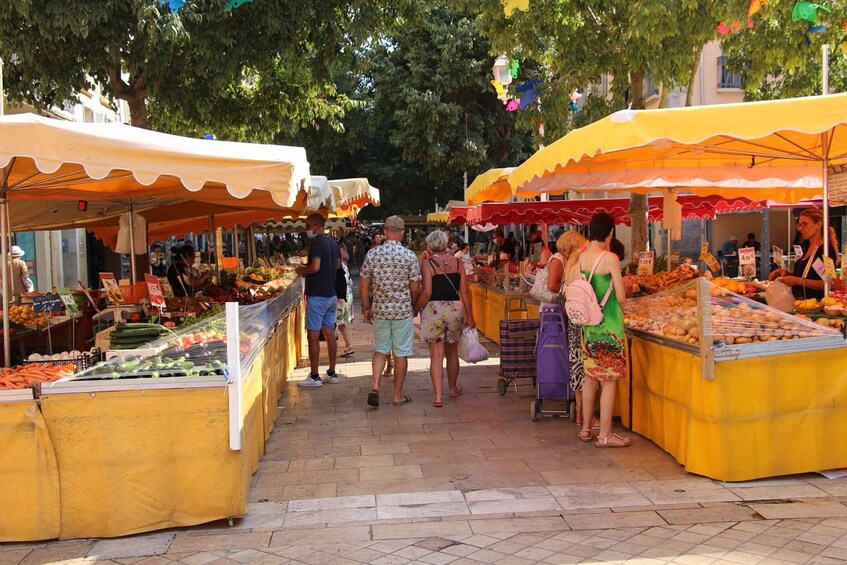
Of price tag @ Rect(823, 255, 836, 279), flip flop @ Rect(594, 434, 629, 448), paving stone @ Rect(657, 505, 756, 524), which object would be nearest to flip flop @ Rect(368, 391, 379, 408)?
flip flop @ Rect(594, 434, 629, 448)

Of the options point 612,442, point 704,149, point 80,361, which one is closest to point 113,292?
point 80,361

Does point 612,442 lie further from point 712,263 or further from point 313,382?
point 313,382

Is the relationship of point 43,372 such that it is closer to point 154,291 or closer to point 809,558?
point 154,291

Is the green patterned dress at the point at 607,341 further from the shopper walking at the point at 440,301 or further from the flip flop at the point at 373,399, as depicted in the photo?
the flip flop at the point at 373,399

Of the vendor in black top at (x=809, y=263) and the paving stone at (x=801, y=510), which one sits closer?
the paving stone at (x=801, y=510)

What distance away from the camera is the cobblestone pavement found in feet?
13.5

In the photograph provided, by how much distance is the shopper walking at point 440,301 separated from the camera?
24.7 ft

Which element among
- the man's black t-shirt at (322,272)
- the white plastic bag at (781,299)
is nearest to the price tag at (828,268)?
the white plastic bag at (781,299)

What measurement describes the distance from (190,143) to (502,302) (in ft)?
23.7

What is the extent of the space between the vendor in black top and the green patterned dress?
2.43 meters

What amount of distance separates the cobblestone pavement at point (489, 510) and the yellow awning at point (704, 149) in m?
2.37

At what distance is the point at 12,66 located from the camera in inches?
444

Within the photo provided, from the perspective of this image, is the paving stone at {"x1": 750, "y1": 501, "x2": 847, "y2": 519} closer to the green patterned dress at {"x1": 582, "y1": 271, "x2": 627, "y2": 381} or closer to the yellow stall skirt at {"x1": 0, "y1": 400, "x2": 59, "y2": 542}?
the green patterned dress at {"x1": 582, "y1": 271, "x2": 627, "y2": 381}

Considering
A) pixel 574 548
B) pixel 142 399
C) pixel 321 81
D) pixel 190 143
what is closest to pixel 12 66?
pixel 321 81
